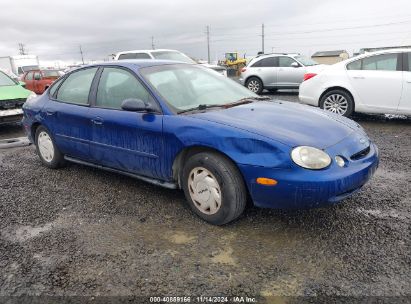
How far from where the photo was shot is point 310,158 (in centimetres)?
286

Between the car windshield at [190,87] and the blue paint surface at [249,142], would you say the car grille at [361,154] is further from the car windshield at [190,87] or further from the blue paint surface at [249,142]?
the car windshield at [190,87]

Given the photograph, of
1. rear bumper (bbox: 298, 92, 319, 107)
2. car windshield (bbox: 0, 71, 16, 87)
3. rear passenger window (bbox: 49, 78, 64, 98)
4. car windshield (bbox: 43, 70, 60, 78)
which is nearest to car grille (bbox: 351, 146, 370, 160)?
rear passenger window (bbox: 49, 78, 64, 98)

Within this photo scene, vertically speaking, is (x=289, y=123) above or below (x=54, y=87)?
below

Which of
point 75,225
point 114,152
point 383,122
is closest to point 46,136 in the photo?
point 114,152

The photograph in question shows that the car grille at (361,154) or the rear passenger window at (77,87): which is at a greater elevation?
the rear passenger window at (77,87)

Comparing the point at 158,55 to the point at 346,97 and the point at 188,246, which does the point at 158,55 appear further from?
the point at 188,246

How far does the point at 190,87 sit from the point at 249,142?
124 centimetres

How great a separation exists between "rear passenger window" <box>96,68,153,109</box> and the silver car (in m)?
10.4

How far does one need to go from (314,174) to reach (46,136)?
150 inches

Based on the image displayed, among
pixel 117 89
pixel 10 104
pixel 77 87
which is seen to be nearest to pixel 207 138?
pixel 117 89

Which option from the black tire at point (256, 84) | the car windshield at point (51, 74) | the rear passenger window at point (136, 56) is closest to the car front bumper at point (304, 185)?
the rear passenger window at point (136, 56)

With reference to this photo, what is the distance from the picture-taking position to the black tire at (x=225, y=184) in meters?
3.08

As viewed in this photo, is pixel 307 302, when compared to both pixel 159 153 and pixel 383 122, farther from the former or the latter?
pixel 383 122

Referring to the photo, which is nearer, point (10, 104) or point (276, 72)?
point (10, 104)
